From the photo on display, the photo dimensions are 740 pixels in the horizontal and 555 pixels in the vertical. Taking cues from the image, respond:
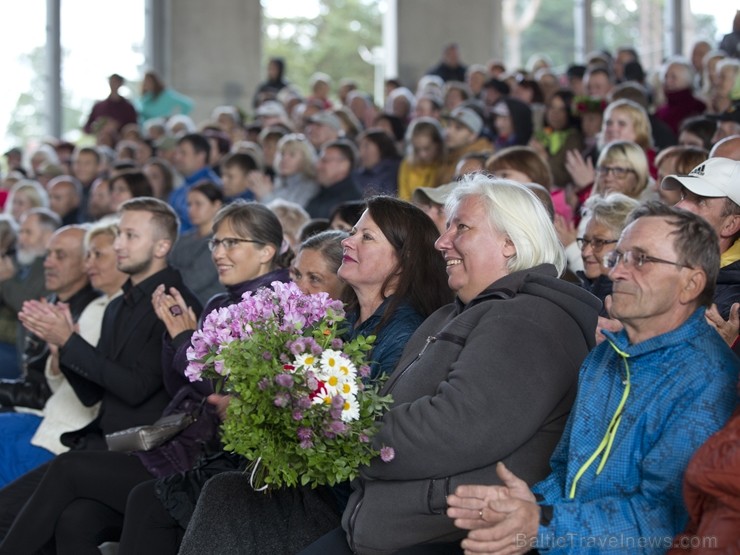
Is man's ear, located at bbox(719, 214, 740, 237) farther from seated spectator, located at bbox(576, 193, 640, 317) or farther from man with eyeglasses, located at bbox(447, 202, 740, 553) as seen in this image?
man with eyeglasses, located at bbox(447, 202, 740, 553)

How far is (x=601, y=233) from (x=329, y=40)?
721 inches

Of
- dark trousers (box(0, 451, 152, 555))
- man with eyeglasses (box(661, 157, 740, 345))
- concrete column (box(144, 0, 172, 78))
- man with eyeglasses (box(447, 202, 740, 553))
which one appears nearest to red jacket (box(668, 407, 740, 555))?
man with eyeglasses (box(447, 202, 740, 553))

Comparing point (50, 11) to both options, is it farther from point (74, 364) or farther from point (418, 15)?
point (74, 364)

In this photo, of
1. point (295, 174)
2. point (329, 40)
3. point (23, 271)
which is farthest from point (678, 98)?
point (329, 40)

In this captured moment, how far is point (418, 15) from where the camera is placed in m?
17.7

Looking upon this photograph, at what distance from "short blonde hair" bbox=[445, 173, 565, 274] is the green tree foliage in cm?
1867

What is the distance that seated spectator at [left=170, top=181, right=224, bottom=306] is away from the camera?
247 inches

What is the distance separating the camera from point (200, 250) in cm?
652

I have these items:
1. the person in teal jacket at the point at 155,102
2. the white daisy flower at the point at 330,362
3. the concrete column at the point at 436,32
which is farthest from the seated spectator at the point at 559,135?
the concrete column at the point at 436,32

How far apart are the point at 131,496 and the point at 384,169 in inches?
198

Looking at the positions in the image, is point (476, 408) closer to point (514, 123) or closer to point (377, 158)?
point (377, 158)

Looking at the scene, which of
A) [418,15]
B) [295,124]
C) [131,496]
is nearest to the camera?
[131,496]

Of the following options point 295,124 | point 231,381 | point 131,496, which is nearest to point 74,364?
point 131,496

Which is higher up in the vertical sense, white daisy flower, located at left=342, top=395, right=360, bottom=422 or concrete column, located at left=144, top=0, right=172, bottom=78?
concrete column, located at left=144, top=0, right=172, bottom=78
